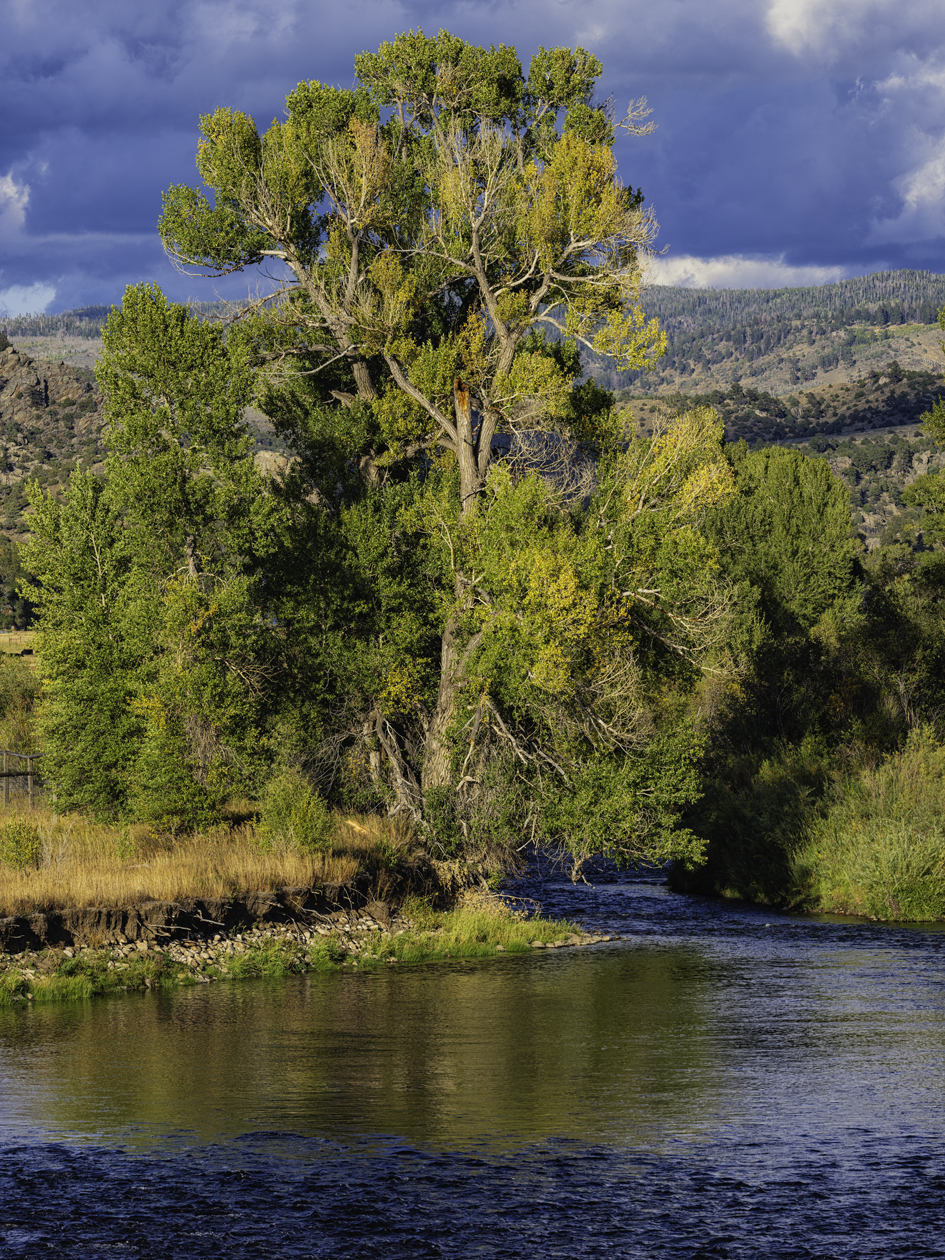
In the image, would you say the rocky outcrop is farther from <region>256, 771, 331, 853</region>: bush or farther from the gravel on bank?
the gravel on bank

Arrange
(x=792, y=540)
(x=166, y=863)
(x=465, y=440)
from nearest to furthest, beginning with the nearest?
(x=166, y=863)
(x=465, y=440)
(x=792, y=540)

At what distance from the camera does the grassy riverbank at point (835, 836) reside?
1304 inches

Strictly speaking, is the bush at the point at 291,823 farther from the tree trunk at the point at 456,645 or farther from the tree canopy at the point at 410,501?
the tree trunk at the point at 456,645

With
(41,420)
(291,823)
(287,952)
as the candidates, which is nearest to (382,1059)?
(287,952)

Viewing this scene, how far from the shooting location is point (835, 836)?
35938 mm

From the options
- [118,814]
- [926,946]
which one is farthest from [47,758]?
[926,946]

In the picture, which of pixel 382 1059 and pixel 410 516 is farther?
pixel 410 516

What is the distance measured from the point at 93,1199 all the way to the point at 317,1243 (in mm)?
2548

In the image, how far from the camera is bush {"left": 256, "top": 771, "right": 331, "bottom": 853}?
29.5 m

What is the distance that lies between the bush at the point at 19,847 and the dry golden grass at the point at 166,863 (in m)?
0.21

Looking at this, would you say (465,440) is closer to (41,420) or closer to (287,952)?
(287,952)

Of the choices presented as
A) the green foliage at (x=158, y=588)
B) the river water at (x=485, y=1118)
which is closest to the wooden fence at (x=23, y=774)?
the green foliage at (x=158, y=588)

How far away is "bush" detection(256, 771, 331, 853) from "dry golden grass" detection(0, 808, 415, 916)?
27cm

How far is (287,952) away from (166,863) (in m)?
3.20
